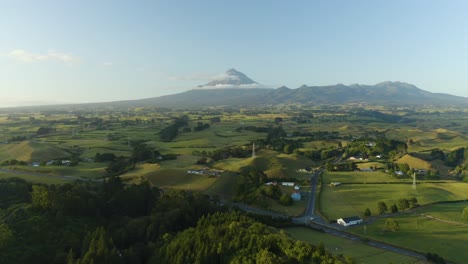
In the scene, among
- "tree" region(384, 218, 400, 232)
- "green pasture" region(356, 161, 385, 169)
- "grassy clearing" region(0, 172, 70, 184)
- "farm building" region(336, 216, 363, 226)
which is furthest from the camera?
"green pasture" region(356, 161, 385, 169)

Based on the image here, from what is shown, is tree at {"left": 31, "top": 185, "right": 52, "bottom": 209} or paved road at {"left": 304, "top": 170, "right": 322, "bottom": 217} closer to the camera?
tree at {"left": 31, "top": 185, "right": 52, "bottom": 209}

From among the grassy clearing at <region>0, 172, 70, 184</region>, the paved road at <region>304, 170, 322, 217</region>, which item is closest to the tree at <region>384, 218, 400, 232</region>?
the paved road at <region>304, 170, 322, 217</region>

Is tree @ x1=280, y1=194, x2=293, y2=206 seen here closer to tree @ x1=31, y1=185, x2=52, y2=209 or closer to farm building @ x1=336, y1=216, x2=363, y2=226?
farm building @ x1=336, y1=216, x2=363, y2=226

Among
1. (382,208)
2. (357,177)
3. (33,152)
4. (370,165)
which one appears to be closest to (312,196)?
(382,208)

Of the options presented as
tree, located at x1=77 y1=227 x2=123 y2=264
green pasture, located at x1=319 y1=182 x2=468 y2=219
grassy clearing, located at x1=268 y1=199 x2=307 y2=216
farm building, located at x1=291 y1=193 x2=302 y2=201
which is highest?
tree, located at x1=77 y1=227 x2=123 y2=264

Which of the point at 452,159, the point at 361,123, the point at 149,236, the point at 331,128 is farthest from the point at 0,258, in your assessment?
the point at 361,123

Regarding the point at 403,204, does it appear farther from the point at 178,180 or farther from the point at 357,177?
the point at 178,180
